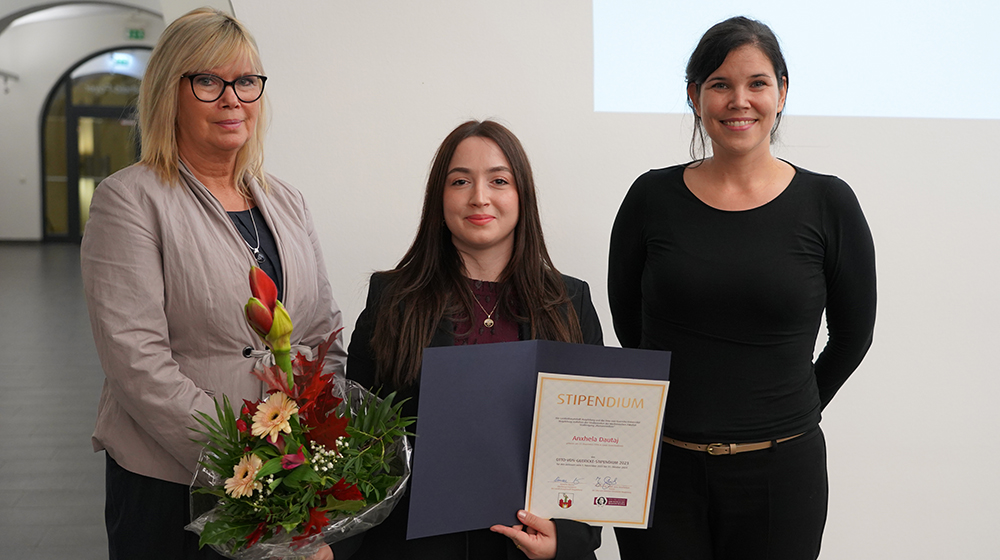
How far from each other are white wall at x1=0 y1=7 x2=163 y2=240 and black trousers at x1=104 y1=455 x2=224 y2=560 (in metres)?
14.2

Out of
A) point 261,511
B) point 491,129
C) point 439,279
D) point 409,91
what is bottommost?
point 261,511

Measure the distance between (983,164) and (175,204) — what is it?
2.74 metres

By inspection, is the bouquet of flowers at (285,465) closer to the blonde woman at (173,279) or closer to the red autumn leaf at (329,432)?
the red autumn leaf at (329,432)

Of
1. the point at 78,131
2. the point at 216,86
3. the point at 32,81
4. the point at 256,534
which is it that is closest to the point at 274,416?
the point at 256,534

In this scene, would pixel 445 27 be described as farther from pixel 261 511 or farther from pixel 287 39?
pixel 261 511

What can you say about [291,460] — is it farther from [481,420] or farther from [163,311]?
[163,311]

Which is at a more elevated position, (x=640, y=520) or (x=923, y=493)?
(x=640, y=520)

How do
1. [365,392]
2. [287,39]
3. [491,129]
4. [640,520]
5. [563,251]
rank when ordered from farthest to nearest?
[563,251] → [287,39] → [491,129] → [640,520] → [365,392]

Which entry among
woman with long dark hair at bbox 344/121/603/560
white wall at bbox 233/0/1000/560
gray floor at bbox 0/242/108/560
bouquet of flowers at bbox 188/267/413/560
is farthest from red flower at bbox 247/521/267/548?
gray floor at bbox 0/242/108/560

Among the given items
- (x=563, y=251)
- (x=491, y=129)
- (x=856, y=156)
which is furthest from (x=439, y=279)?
(x=856, y=156)

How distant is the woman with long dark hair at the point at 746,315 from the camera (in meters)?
1.58

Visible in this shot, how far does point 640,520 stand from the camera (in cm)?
148

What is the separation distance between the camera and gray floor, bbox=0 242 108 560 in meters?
3.43

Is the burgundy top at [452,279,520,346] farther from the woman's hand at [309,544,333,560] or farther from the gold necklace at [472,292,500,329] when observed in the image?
the woman's hand at [309,544,333,560]
